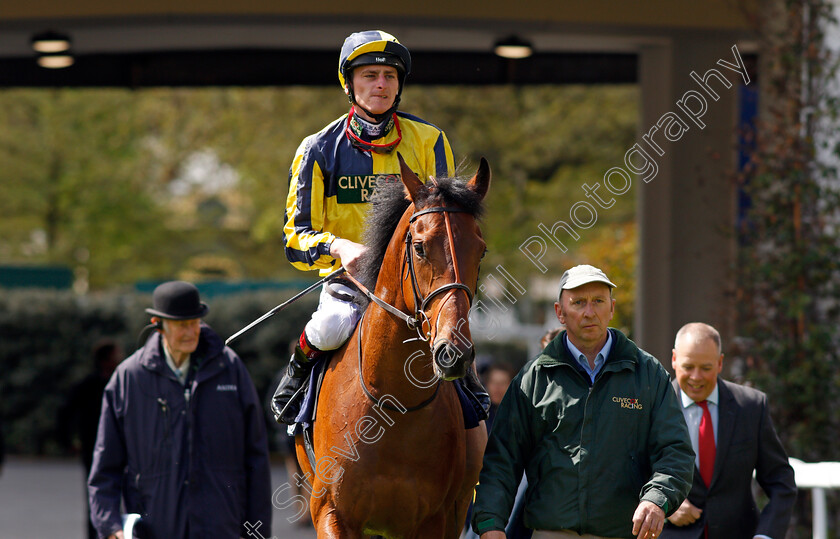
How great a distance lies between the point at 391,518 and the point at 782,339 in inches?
187

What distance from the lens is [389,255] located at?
393cm

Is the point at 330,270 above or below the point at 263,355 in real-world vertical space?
above

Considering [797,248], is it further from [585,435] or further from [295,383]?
[295,383]

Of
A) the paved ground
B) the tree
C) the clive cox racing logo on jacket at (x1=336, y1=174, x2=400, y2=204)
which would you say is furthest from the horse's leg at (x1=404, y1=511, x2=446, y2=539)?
the paved ground

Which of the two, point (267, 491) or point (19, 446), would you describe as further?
point (19, 446)

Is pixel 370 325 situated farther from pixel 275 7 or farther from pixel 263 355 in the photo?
pixel 263 355

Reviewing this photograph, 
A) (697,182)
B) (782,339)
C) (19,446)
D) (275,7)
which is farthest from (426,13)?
(19,446)

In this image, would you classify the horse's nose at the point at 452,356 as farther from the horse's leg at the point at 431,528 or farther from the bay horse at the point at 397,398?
the horse's leg at the point at 431,528

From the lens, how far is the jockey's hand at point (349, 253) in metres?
4.12

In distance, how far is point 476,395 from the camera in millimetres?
4492

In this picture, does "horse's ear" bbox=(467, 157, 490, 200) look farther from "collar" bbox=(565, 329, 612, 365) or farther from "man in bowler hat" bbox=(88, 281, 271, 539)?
"man in bowler hat" bbox=(88, 281, 271, 539)

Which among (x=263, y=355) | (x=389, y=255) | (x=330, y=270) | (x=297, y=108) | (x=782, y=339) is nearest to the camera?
(x=389, y=255)

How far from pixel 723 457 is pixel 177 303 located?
2.92m

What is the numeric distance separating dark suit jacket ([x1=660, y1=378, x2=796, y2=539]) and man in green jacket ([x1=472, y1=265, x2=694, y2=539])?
86 centimetres
